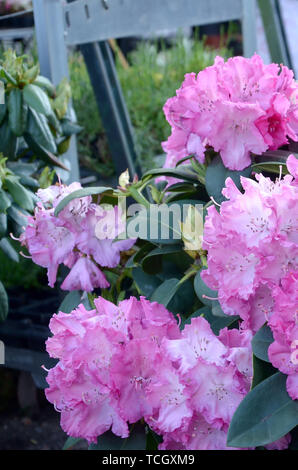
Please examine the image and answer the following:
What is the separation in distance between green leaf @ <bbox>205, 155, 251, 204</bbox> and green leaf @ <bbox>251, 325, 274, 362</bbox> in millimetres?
266

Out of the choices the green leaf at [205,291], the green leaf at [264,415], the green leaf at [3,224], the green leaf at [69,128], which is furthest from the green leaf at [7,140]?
the green leaf at [264,415]

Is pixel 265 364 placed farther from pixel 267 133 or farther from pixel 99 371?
pixel 267 133

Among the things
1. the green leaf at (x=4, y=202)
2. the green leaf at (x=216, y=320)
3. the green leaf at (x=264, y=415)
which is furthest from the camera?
the green leaf at (x=4, y=202)

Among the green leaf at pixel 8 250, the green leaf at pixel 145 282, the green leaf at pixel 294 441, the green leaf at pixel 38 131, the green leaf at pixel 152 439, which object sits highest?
the green leaf at pixel 38 131

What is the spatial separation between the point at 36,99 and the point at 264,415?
85 centimetres

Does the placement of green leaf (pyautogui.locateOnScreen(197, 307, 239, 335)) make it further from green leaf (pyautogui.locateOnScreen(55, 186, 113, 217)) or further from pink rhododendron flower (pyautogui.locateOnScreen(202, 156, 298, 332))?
green leaf (pyautogui.locateOnScreen(55, 186, 113, 217))

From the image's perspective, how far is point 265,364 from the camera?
0.69 meters

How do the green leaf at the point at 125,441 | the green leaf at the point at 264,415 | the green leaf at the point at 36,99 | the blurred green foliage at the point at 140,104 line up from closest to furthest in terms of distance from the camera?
the green leaf at the point at 264,415 < the green leaf at the point at 125,441 < the green leaf at the point at 36,99 < the blurred green foliage at the point at 140,104

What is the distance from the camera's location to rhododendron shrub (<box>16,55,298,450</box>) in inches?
26.3

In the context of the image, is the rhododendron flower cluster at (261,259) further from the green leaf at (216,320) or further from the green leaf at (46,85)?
the green leaf at (46,85)

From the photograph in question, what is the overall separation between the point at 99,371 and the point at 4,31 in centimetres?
139

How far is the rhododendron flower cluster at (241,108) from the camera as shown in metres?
0.89

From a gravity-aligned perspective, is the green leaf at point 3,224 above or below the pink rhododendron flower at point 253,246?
below

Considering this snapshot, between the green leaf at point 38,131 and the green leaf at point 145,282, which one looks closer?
the green leaf at point 145,282
